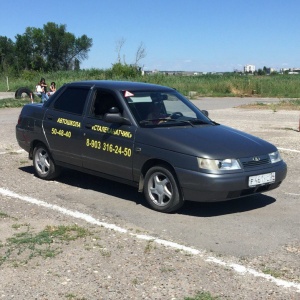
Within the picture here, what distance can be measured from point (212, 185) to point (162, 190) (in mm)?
740

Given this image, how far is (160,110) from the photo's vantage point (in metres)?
7.68

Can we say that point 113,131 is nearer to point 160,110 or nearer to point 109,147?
point 109,147

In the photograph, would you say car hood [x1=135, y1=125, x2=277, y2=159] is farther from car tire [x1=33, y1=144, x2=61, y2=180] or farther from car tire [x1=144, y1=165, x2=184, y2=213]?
car tire [x1=33, y1=144, x2=61, y2=180]

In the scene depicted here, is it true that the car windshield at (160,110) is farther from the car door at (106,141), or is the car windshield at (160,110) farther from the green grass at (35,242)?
the green grass at (35,242)

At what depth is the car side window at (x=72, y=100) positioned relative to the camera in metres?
8.18

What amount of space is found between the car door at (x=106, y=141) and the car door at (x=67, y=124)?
0.17m

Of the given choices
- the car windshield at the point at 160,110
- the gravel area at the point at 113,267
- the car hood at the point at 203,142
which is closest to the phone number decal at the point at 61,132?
the car windshield at the point at 160,110

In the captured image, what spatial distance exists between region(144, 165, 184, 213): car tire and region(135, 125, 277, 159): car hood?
0.32 metres

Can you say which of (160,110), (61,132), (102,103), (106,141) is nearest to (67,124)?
(61,132)

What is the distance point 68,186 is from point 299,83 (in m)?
42.4

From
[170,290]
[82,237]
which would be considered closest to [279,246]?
[170,290]

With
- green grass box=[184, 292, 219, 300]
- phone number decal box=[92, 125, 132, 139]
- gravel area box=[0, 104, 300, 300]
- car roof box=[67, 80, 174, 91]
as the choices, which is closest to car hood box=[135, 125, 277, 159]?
phone number decal box=[92, 125, 132, 139]

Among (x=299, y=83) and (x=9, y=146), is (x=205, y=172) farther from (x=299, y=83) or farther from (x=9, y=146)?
(x=299, y=83)

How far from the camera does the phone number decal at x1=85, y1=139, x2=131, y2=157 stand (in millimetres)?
7277
